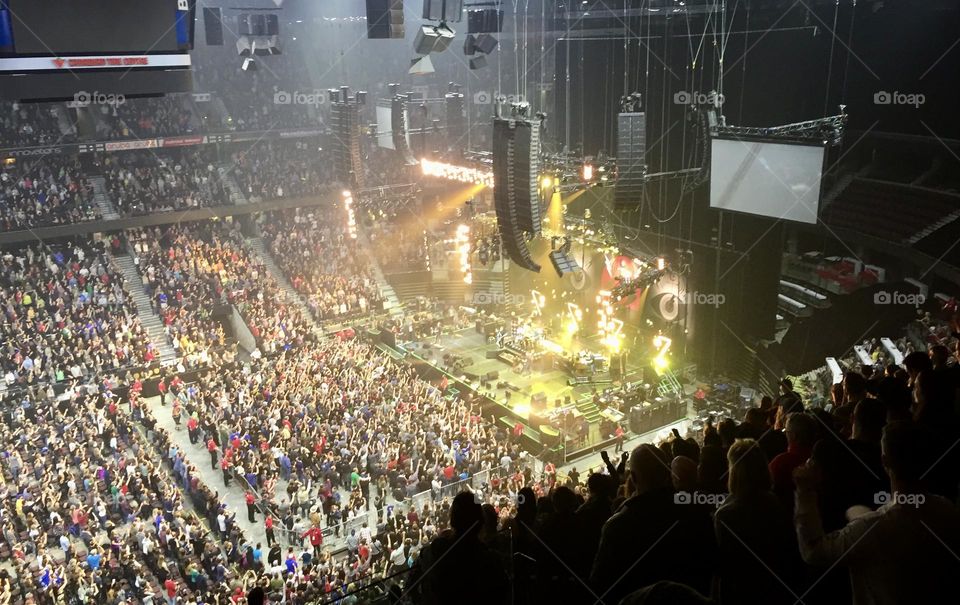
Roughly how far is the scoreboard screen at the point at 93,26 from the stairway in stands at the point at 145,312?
1460 centimetres

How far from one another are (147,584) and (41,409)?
7.53 metres

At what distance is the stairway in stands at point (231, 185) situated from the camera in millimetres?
27656

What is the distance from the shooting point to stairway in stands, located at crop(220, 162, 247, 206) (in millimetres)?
27656

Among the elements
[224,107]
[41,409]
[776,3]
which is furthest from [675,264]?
[224,107]

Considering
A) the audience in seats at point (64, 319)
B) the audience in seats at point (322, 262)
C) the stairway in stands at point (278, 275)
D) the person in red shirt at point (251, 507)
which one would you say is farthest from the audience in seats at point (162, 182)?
the person in red shirt at point (251, 507)

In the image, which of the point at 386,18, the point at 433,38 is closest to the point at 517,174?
the point at 433,38

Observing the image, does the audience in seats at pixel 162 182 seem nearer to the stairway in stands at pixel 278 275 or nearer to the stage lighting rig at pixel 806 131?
the stairway in stands at pixel 278 275

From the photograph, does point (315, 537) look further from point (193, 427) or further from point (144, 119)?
point (144, 119)

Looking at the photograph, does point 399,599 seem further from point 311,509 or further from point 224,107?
point 224,107

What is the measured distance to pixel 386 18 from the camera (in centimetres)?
1186

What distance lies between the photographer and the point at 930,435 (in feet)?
9.08

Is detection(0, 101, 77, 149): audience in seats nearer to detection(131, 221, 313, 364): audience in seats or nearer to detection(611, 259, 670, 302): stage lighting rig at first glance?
detection(131, 221, 313, 364): audience in seats

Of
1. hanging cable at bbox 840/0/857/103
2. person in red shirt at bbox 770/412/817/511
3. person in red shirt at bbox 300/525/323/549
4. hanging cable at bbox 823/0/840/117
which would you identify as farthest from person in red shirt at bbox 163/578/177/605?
hanging cable at bbox 840/0/857/103

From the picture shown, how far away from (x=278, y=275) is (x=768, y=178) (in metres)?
17.3
